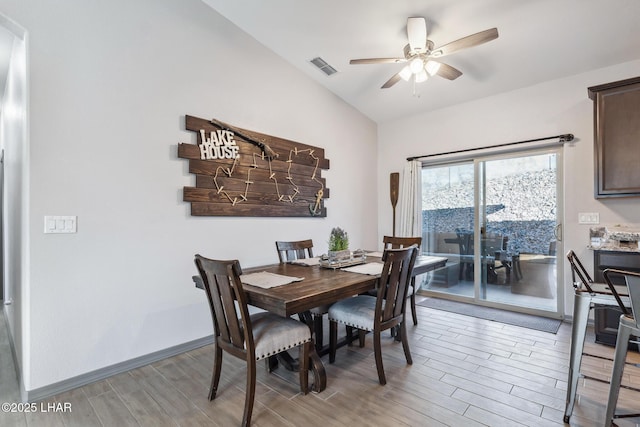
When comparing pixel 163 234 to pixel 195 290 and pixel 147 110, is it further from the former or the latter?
pixel 147 110

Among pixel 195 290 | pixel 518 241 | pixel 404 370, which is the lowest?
pixel 404 370

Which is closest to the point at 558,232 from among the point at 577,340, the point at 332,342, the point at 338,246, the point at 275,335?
the point at 577,340

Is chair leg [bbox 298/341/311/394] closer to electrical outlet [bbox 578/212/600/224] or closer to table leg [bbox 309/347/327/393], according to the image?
table leg [bbox 309/347/327/393]

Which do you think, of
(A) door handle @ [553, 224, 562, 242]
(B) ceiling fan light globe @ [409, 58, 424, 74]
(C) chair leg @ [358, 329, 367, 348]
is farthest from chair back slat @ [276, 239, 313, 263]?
(A) door handle @ [553, 224, 562, 242]

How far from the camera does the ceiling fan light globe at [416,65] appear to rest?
9.38ft

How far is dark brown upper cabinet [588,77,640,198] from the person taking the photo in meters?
2.90

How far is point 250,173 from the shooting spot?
3.41 m

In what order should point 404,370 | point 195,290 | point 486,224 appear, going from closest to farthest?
point 404,370
point 195,290
point 486,224

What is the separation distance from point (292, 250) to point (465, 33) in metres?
2.65

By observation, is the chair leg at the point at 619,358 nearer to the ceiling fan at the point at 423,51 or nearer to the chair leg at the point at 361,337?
the chair leg at the point at 361,337

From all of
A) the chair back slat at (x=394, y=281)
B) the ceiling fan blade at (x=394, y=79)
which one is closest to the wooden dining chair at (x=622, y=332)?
the chair back slat at (x=394, y=281)

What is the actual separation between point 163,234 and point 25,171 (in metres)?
1.00

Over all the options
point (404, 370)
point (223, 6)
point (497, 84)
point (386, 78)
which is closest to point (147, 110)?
point (223, 6)

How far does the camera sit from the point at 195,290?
2.98 m
